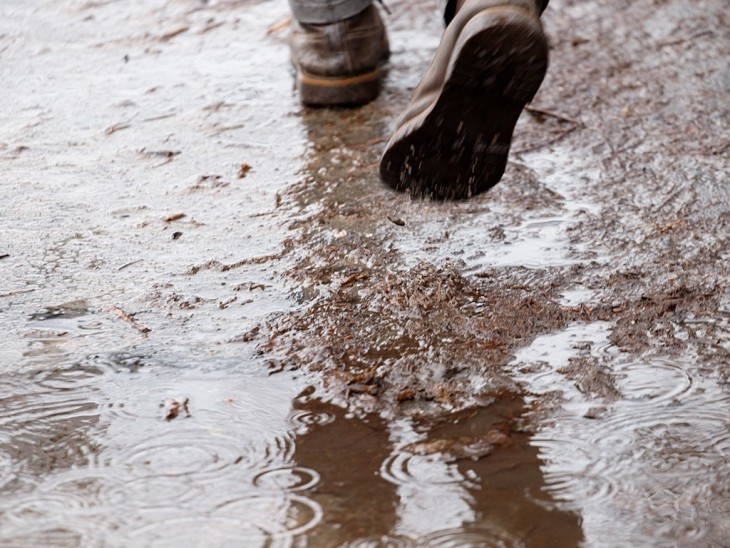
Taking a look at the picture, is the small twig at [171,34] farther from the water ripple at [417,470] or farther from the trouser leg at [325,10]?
the water ripple at [417,470]

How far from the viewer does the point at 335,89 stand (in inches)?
126

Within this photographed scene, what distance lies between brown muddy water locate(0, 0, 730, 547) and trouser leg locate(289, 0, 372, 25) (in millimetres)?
298

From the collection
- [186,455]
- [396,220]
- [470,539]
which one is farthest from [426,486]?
[396,220]

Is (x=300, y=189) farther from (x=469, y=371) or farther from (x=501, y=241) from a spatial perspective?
(x=469, y=371)

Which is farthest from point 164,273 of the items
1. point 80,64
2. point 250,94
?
point 80,64

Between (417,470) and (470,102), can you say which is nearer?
(417,470)

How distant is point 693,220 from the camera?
242 centimetres

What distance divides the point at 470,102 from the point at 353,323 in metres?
0.53

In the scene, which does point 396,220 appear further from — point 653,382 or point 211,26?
point 211,26

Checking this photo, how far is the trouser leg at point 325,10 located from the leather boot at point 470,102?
1187mm

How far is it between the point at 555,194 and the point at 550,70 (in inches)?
42.2

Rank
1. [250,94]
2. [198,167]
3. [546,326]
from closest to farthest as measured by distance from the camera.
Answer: [546,326] → [198,167] → [250,94]

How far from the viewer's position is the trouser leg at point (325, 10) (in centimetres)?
318

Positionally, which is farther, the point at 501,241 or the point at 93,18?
the point at 93,18
